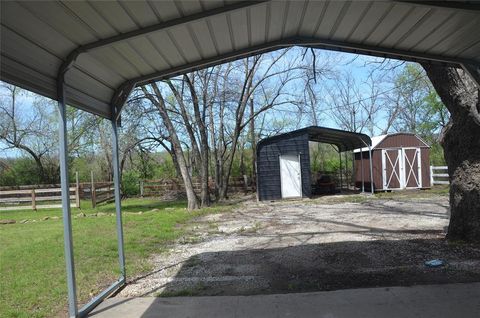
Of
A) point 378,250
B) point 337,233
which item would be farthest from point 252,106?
point 378,250

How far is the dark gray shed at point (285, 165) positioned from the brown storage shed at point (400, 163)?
48.9 inches

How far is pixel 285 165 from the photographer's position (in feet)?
68.7

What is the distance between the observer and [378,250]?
709 centimetres

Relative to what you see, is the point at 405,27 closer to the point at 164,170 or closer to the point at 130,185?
the point at 130,185

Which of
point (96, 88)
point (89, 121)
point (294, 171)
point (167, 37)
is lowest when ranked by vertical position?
point (294, 171)

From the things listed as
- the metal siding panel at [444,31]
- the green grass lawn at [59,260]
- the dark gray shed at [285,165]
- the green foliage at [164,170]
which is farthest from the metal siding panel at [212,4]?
the green foliage at [164,170]

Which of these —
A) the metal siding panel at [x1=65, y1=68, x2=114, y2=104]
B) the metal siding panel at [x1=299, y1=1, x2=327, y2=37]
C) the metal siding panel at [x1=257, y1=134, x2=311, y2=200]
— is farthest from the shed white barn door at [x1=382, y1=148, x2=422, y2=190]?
the metal siding panel at [x1=65, y1=68, x2=114, y2=104]

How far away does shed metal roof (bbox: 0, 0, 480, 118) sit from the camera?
11.8ft

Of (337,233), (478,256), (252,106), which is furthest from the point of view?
(252,106)

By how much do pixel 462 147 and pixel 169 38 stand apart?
521 cm

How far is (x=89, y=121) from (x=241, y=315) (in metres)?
19.7

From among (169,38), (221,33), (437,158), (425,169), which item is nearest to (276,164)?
(425,169)

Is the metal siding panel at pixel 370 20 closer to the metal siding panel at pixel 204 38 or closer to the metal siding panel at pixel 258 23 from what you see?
the metal siding panel at pixel 258 23

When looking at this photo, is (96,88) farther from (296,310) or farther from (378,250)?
(378,250)
